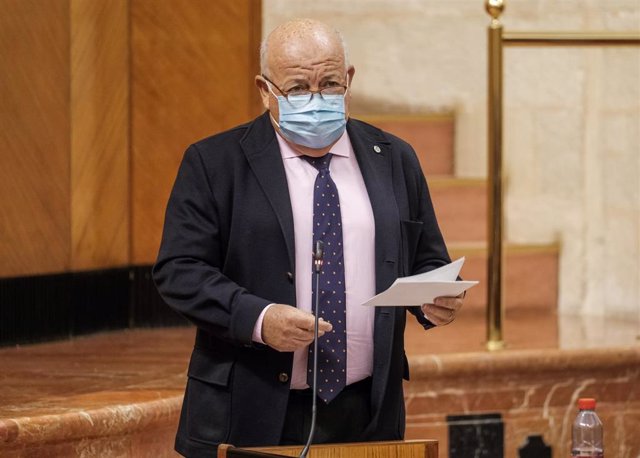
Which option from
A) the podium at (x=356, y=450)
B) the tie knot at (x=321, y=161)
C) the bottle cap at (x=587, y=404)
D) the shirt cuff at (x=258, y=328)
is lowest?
the podium at (x=356, y=450)

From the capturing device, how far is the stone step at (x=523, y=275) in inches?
212

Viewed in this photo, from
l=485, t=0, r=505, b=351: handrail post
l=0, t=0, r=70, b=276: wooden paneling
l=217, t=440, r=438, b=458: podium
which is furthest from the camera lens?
l=0, t=0, r=70, b=276: wooden paneling

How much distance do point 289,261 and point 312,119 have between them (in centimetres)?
27

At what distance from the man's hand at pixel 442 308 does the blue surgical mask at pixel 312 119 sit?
369 mm

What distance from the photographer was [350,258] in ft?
8.05

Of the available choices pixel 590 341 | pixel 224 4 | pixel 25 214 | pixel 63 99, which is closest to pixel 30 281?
pixel 25 214

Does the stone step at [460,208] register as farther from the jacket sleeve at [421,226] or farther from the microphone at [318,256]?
the microphone at [318,256]

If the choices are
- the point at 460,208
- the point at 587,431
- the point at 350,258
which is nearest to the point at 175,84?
the point at 460,208

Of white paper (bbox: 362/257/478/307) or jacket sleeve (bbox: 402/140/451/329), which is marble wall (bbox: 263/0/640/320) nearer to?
jacket sleeve (bbox: 402/140/451/329)

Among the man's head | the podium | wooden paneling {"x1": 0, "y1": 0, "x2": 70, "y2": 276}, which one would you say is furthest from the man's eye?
wooden paneling {"x1": 0, "y1": 0, "x2": 70, "y2": 276}

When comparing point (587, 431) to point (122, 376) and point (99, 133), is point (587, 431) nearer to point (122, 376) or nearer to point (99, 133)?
point (122, 376)

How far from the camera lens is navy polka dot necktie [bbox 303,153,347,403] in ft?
7.93

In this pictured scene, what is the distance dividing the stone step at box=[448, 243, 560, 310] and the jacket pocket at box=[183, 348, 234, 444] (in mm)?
3023

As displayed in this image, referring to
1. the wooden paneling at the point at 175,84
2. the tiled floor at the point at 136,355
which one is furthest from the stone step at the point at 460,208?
the wooden paneling at the point at 175,84
